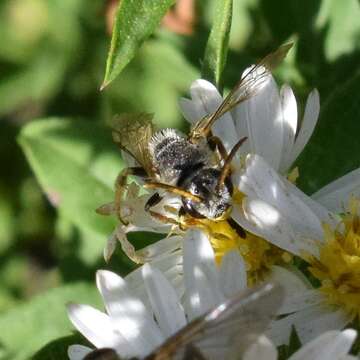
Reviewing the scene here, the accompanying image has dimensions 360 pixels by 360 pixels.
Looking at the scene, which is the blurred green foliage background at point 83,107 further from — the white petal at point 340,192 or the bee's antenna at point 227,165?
the bee's antenna at point 227,165

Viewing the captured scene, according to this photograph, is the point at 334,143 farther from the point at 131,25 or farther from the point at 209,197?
the point at 131,25

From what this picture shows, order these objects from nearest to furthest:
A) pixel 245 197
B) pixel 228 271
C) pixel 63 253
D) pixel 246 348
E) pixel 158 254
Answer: pixel 246 348, pixel 228 271, pixel 245 197, pixel 158 254, pixel 63 253

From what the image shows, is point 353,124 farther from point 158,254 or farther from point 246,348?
point 246,348

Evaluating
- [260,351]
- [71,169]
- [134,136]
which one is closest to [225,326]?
[260,351]

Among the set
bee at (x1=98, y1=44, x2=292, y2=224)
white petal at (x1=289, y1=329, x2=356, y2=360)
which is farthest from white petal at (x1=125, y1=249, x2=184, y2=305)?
white petal at (x1=289, y1=329, x2=356, y2=360)

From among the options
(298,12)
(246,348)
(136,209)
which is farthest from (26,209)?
(246,348)

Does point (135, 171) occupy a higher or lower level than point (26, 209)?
higher
